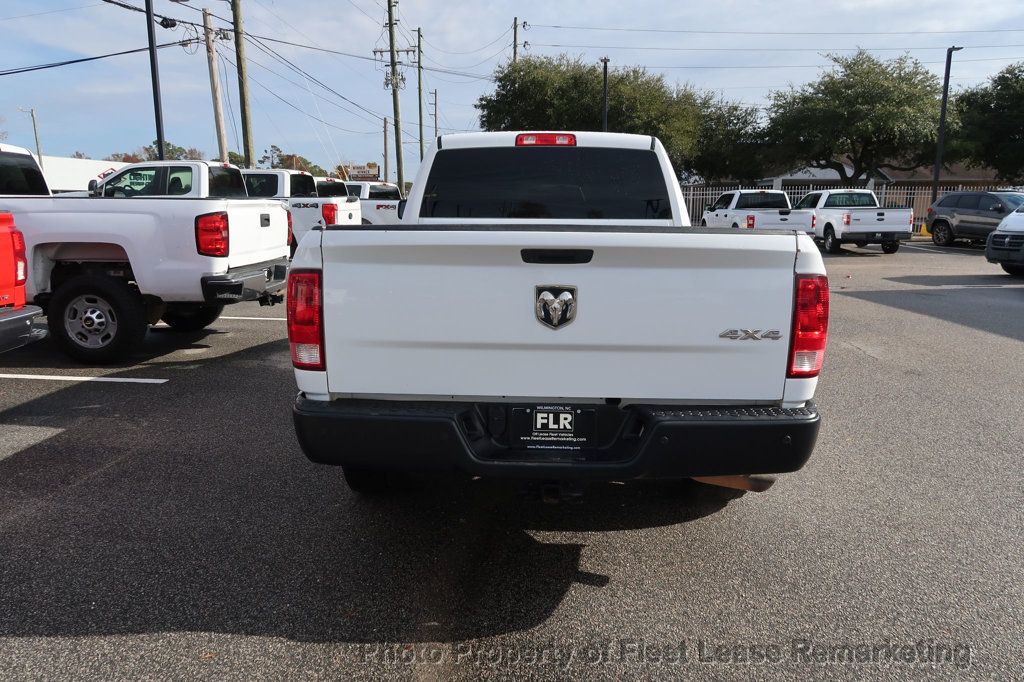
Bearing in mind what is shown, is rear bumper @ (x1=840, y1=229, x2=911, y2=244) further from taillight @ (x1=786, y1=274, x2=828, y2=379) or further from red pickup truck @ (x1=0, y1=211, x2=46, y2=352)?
red pickup truck @ (x1=0, y1=211, x2=46, y2=352)

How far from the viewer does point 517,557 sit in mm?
3611

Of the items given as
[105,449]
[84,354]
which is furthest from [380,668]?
[84,354]

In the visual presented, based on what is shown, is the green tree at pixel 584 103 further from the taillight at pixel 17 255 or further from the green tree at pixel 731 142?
the taillight at pixel 17 255

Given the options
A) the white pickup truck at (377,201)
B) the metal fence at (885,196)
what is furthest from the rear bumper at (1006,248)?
the metal fence at (885,196)

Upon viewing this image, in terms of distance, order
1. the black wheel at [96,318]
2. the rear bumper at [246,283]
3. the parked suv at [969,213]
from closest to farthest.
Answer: the rear bumper at [246,283]
the black wheel at [96,318]
the parked suv at [969,213]

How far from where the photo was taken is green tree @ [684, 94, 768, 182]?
43.8 meters

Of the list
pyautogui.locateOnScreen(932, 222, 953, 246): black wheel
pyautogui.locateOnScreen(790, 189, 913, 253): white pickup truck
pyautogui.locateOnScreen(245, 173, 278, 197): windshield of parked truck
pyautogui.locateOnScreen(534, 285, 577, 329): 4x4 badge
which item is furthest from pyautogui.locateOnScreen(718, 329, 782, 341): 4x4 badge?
pyautogui.locateOnScreen(932, 222, 953, 246): black wheel

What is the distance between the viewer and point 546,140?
4.82 m

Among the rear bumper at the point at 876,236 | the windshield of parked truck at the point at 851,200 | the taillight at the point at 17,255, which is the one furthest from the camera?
the windshield of parked truck at the point at 851,200

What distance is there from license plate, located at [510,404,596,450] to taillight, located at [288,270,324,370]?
2.82ft

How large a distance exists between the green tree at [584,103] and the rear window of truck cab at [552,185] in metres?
37.4

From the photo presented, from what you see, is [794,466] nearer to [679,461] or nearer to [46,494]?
[679,461]

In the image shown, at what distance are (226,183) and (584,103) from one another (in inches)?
1372

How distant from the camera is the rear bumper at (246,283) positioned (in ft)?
23.6
